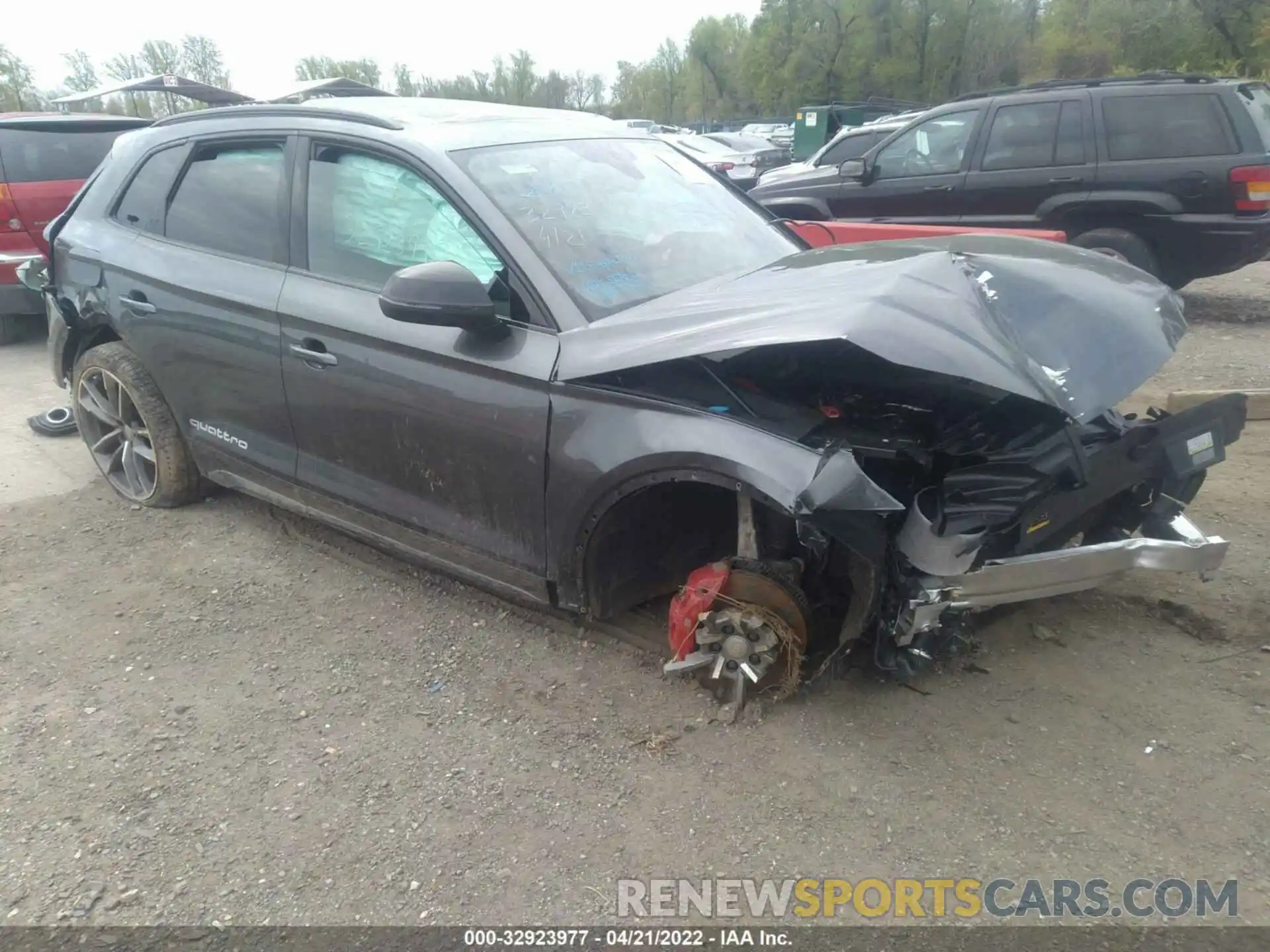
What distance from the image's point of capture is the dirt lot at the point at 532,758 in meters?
2.31

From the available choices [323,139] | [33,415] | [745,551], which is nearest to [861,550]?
[745,551]

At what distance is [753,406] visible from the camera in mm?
2602

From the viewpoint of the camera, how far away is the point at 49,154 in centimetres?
759

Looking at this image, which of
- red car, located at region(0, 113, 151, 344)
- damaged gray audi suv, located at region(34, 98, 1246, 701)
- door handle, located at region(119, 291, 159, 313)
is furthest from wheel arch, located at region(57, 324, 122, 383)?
red car, located at region(0, 113, 151, 344)

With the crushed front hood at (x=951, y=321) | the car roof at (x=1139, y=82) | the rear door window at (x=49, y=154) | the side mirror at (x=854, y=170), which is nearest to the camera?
the crushed front hood at (x=951, y=321)

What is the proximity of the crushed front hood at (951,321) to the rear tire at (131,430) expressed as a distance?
2.42 m

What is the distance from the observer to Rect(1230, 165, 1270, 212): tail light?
22.5 feet

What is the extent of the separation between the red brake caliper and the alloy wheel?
2.80m

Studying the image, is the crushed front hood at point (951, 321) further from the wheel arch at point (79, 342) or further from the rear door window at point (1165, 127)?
the rear door window at point (1165, 127)

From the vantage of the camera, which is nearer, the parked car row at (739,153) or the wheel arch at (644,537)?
the wheel arch at (644,537)

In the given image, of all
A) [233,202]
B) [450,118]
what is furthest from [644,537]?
[233,202]

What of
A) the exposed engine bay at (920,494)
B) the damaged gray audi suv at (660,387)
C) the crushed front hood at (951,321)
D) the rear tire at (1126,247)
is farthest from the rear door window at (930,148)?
the exposed engine bay at (920,494)

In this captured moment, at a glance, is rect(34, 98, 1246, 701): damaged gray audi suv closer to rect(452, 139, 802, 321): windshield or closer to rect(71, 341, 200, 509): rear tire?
rect(452, 139, 802, 321): windshield

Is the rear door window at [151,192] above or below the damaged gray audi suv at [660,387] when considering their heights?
above
